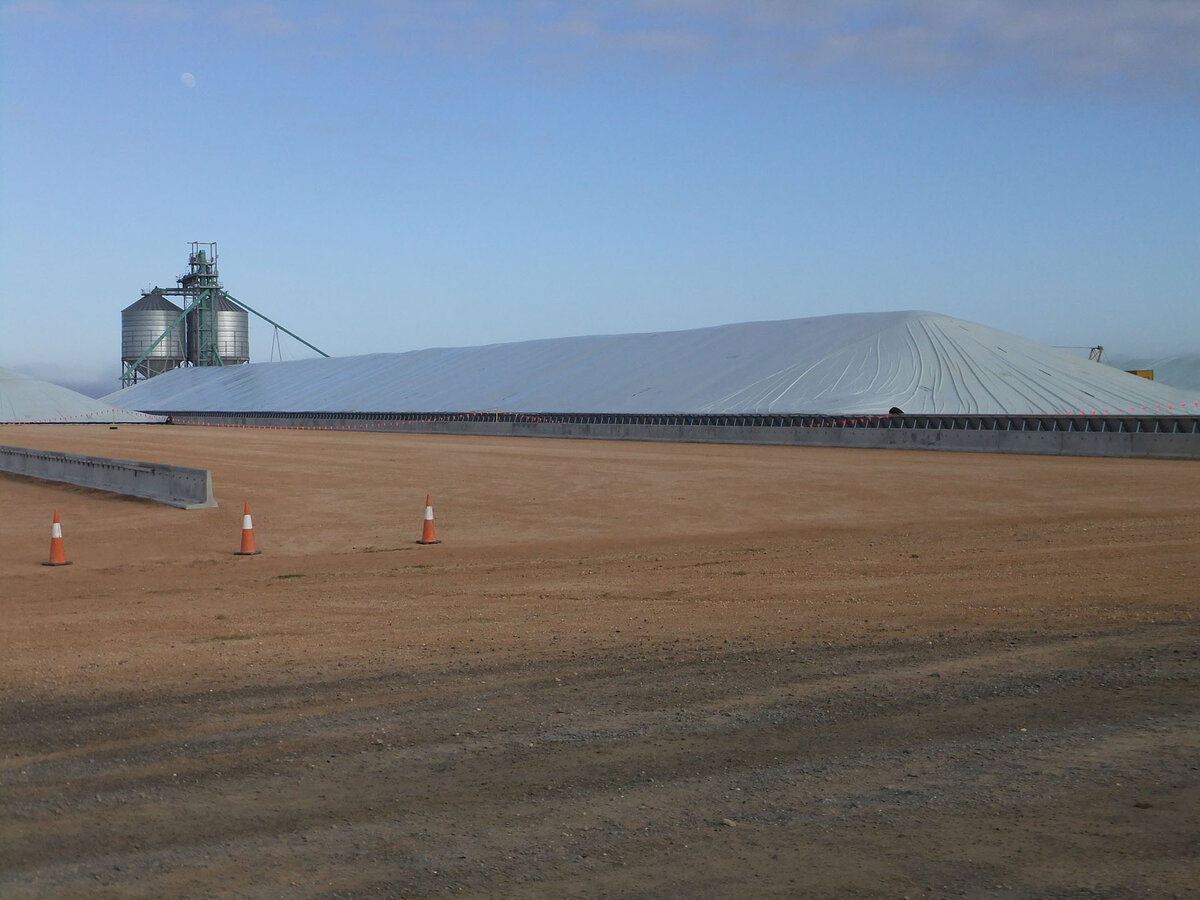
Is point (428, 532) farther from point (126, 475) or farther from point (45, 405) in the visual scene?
point (45, 405)

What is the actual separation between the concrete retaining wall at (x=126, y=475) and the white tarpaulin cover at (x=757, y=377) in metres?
34.2

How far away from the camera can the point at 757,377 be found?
65.9 metres

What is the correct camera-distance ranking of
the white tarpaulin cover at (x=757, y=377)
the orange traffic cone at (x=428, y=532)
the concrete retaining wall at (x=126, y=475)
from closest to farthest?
the orange traffic cone at (x=428, y=532) < the concrete retaining wall at (x=126, y=475) < the white tarpaulin cover at (x=757, y=377)

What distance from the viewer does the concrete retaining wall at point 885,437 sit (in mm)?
33875

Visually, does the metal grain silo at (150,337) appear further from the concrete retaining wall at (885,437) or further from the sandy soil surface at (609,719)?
the sandy soil surface at (609,719)

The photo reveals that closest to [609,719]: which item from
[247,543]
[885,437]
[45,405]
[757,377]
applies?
[247,543]

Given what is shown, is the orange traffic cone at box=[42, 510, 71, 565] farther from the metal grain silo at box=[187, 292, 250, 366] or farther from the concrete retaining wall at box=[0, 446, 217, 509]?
the metal grain silo at box=[187, 292, 250, 366]

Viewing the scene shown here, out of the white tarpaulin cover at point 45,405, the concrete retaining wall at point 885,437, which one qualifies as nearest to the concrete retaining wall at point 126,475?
the concrete retaining wall at point 885,437

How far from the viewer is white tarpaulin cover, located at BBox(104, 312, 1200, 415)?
189 feet

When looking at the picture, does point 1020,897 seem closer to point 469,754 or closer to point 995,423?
point 469,754

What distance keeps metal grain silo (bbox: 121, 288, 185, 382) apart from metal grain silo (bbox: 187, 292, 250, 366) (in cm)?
137

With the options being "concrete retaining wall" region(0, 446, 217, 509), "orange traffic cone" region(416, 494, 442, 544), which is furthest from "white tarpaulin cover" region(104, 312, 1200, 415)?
"orange traffic cone" region(416, 494, 442, 544)

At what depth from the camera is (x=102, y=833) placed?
5.29m

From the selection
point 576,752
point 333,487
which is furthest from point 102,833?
point 333,487
